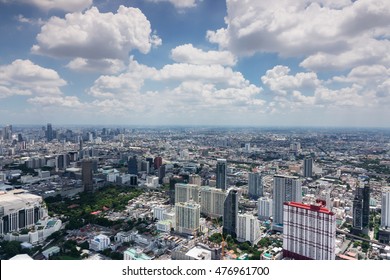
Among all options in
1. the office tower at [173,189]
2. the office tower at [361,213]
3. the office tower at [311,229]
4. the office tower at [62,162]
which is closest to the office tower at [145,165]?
the office tower at [173,189]

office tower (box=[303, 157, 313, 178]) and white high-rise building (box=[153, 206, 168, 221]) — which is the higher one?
office tower (box=[303, 157, 313, 178])

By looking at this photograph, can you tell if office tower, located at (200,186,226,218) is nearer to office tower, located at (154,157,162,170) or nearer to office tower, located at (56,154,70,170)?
office tower, located at (154,157,162,170)

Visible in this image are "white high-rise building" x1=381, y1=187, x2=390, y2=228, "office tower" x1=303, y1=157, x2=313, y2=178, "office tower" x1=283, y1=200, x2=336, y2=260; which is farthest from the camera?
"office tower" x1=303, y1=157, x2=313, y2=178

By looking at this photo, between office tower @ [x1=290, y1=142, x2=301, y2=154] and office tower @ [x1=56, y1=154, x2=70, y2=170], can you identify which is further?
office tower @ [x1=290, y1=142, x2=301, y2=154]

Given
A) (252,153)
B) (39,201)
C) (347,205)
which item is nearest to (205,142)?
(252,153)

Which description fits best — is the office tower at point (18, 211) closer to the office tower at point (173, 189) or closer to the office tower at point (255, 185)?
the office tower at point (173, 189)

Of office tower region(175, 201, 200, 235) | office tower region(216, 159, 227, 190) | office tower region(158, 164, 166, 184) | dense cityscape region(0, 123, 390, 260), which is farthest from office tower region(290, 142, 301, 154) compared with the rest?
office tower region(175, 201, 200, 235)

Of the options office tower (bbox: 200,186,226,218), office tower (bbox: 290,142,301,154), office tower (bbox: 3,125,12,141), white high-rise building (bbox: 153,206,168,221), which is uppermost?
office tower (bbox: 3,125,12,141)
